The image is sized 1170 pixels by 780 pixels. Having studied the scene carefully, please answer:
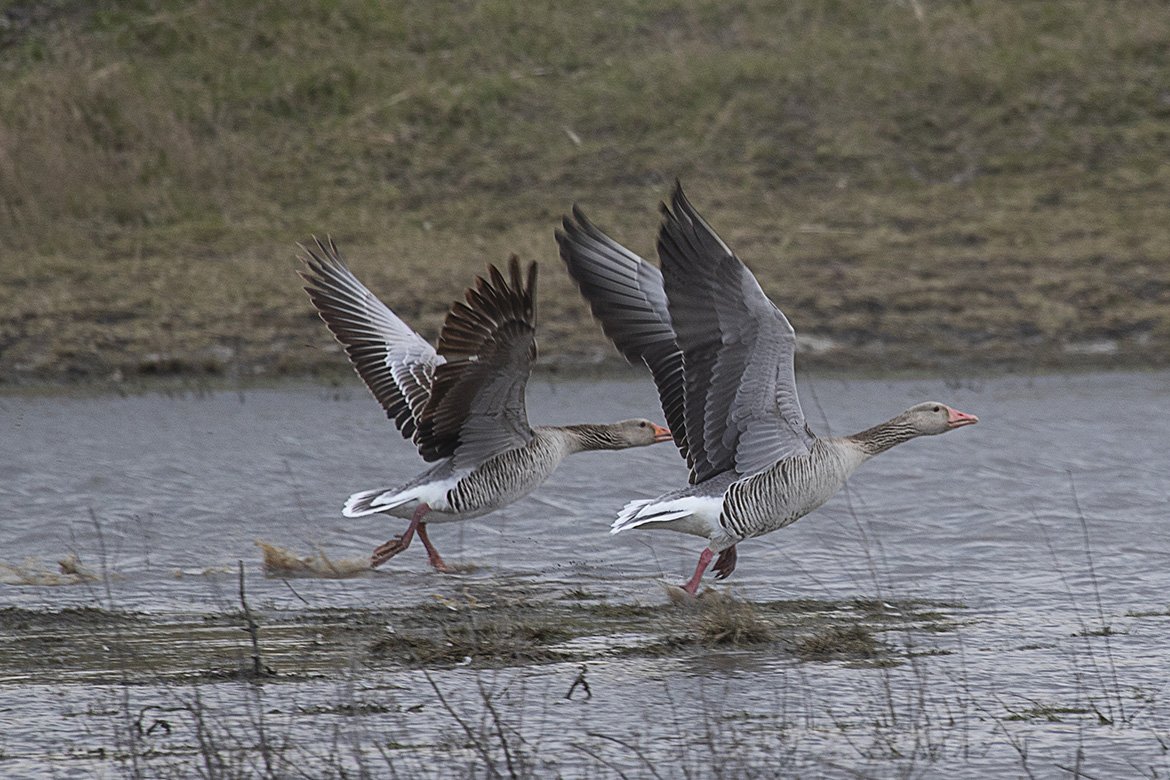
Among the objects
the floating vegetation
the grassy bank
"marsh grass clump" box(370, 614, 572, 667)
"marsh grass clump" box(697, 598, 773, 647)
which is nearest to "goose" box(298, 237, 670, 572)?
the floating vegetation

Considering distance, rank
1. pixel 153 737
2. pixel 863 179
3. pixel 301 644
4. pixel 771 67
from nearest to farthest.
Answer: pixel 153 737 < pixel 301 644 < pixel 863 179 < pixel 771 67

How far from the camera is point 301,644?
267 inches

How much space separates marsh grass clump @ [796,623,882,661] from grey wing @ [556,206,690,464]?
153 cm

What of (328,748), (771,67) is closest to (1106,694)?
(328,748)

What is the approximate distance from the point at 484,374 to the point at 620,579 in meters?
1.16

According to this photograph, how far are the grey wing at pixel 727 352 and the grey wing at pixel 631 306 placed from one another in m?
0.42

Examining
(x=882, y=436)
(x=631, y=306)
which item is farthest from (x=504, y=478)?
(x=882, y=436)

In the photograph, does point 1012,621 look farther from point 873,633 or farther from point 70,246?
point 70,246

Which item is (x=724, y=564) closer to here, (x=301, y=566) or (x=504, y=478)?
(x=504, y=478)

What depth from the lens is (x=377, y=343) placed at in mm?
9945

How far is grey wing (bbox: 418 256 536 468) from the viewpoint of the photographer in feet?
25.5

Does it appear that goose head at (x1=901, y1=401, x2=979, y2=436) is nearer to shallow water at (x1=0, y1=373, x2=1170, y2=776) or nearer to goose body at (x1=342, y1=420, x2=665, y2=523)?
shallow water at (x1=0, y1=373, x2=1170, y2=776)

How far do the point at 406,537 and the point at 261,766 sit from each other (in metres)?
3.92

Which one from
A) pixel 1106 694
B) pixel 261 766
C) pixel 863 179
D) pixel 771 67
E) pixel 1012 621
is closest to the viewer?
pixel 261 766
